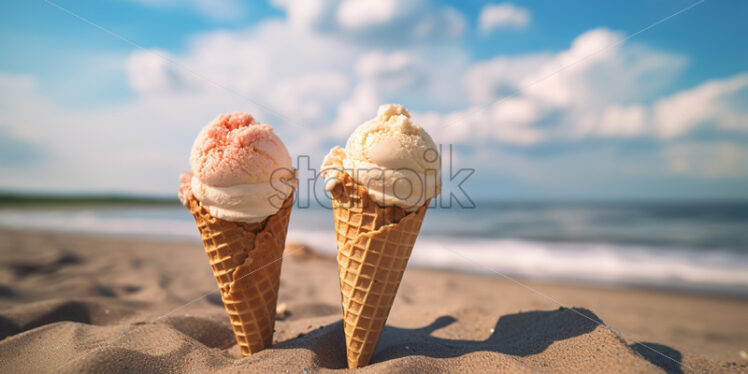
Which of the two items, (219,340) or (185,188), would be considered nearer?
(185,188)

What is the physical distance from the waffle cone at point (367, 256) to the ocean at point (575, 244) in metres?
5.58

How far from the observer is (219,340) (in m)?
2.92

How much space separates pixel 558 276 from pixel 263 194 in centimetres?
693

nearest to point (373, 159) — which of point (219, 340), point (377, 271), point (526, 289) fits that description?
point (377, 271)

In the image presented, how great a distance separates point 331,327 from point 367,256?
0.92 metres

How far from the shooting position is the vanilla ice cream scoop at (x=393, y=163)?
208cm

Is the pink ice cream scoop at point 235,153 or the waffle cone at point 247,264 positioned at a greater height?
the pink ice cream scoop at point 235,153

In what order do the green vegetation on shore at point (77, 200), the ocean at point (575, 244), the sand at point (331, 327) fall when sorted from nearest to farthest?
the sand at point (331, 327), the ocean at point (575, 244), the green vegetation on shore at point (77, 200)

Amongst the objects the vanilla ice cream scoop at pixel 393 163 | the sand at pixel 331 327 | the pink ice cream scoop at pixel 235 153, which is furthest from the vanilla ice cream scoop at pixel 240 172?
the sand at pixel 331 327

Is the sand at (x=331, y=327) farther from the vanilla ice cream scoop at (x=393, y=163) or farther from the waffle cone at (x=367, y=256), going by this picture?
the vanilla ice cream scoop at (x=393, y=163)

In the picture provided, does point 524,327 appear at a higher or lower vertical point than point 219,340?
higher

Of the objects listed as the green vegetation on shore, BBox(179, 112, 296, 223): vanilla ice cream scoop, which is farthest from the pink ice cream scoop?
the green vegetation on shore

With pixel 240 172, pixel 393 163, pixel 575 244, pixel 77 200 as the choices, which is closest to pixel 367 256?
pixel 393 163

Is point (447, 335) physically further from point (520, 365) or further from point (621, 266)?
point (621, 266)
